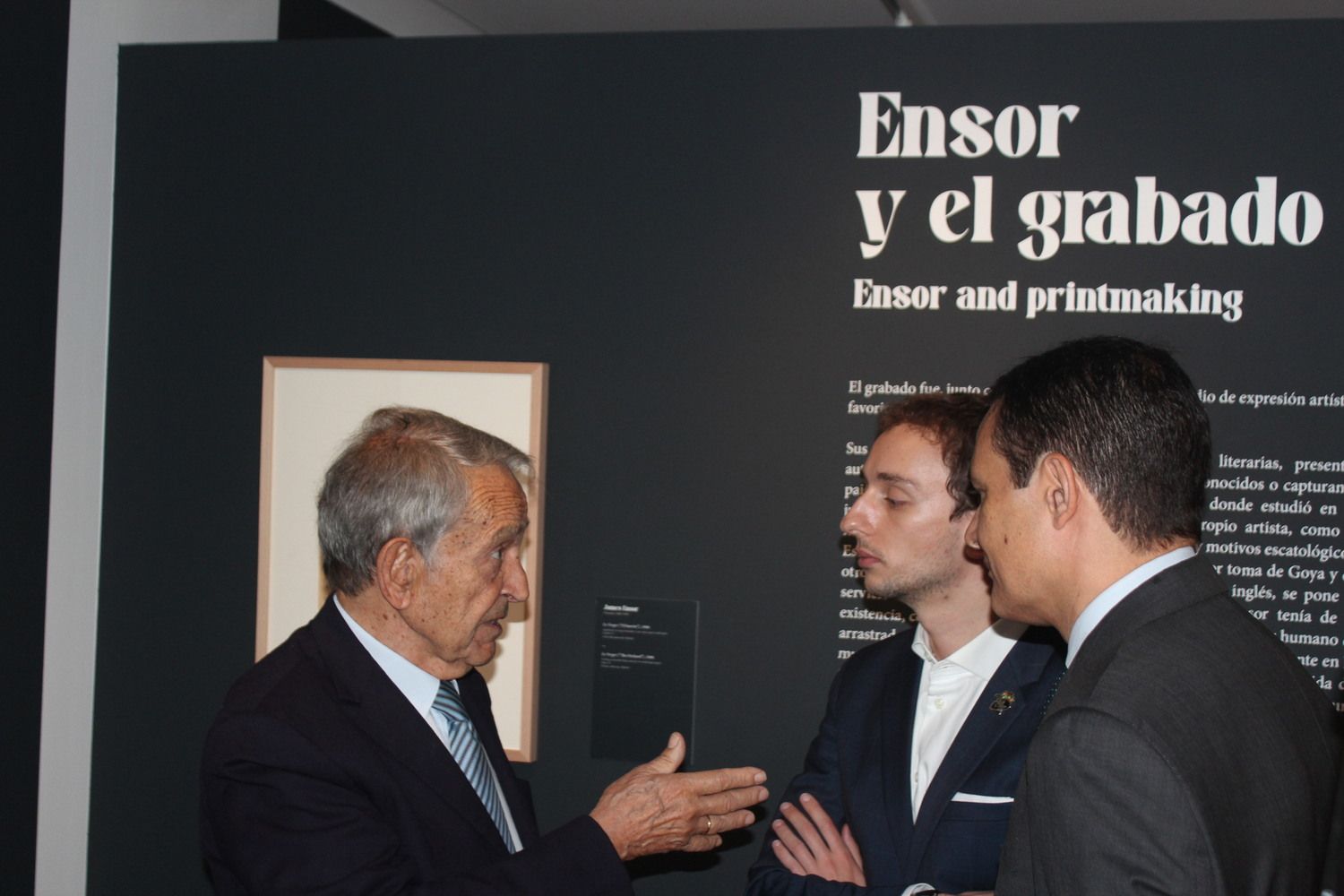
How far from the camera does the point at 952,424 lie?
2744 millimetres

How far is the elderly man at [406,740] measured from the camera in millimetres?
1977

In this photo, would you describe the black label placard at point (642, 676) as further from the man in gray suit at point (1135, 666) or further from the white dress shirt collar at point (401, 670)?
the man in gray suit at point (1135, 666)

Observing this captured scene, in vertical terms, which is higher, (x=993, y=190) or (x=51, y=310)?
(x=993, y=190)

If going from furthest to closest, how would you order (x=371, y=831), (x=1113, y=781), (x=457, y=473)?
(x=457, y=473) → (x=371, y=831) → (x=1113, y=781)

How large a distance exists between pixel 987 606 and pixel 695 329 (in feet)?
3.61

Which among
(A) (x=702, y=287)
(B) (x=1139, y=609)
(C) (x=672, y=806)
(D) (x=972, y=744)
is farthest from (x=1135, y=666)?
(A) (x=702, y=287)

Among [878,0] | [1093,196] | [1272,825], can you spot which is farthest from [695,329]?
[878,0]

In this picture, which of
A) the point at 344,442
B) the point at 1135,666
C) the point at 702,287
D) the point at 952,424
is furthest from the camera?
the point at 344,442

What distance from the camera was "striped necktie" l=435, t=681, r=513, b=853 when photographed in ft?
7.55

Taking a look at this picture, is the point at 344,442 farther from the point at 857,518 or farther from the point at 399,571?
the point at 857,518

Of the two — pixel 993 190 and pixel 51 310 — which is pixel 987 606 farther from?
pixel 51 310

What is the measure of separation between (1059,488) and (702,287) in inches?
65.9

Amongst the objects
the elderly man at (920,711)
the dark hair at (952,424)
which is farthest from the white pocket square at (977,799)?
the dark hair at (952,424)

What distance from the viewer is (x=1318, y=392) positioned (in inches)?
114
